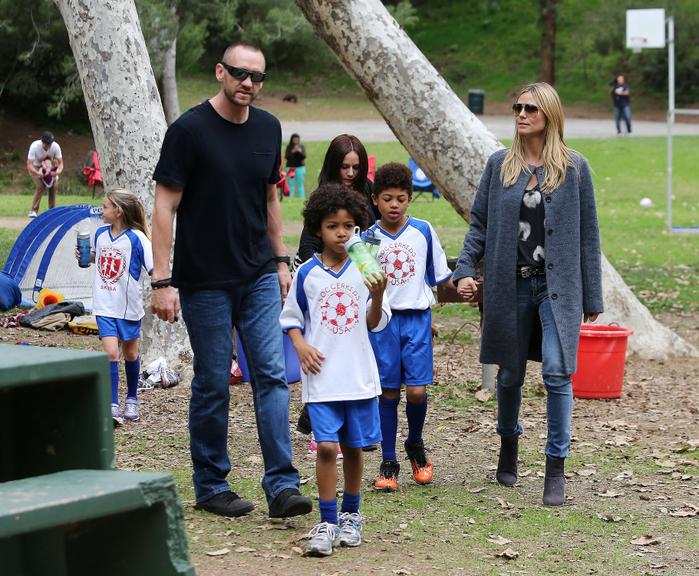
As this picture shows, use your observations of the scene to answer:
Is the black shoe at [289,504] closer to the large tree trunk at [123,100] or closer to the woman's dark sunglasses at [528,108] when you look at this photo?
the woman's dark sunglasses at [528,108]

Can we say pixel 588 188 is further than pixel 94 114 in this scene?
No

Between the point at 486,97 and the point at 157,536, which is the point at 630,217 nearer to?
the point at 157,536

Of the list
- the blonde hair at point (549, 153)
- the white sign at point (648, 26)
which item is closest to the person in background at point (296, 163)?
the white sign at point (648, 26)

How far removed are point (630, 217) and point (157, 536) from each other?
2038cm

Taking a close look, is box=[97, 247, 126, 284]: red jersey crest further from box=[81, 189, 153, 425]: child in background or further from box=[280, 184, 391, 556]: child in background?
box=[280, 184, 391, 556]: child in background

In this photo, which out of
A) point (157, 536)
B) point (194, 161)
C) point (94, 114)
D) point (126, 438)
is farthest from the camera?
point (94, 114)

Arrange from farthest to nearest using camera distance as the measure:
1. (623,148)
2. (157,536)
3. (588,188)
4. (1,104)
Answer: (1,104), (623,148), (588,188), (157,536)

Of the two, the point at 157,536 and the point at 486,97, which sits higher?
the point at 486,97

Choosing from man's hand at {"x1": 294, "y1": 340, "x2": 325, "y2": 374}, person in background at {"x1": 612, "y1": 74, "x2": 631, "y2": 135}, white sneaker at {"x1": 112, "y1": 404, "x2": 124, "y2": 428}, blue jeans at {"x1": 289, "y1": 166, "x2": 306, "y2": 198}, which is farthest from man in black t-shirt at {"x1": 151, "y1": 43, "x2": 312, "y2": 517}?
person in background at {"x1": 612, "y1": 74, "x2": 631, "y2": 135}

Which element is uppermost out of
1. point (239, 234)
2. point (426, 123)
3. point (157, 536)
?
point (426, 123)

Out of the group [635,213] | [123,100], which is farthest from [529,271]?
[635,213]

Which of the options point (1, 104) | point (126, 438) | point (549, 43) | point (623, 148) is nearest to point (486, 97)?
point (549, 43)

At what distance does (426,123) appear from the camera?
1026 centimetres

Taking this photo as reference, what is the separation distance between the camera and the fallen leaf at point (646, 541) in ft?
18.9
